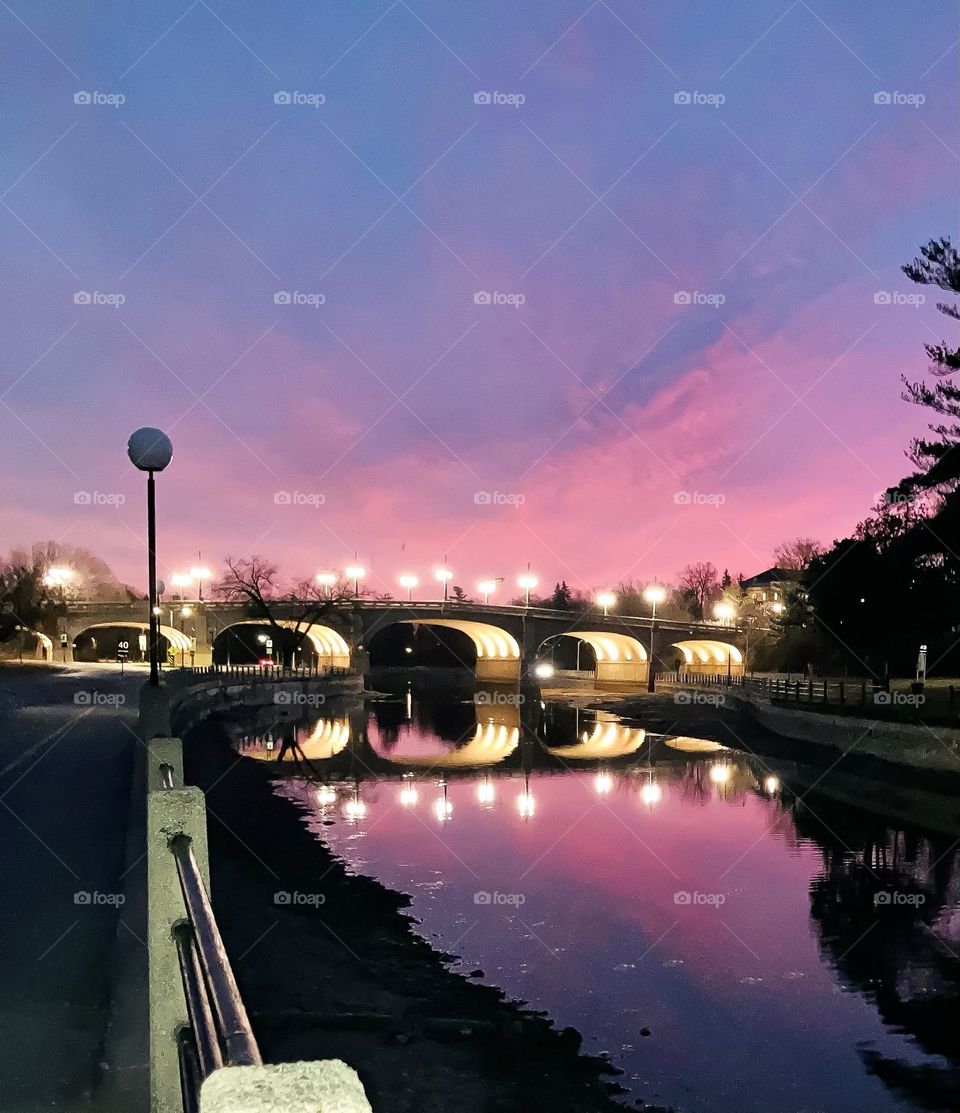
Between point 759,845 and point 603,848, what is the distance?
12.8 feet

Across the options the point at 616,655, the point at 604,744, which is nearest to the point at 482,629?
the point at 616,655

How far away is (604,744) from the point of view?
4141cm

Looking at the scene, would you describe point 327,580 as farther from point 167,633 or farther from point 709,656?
point 709,656

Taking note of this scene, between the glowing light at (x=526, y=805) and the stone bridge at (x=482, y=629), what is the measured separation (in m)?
50.0

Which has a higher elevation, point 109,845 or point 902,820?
point 109,845

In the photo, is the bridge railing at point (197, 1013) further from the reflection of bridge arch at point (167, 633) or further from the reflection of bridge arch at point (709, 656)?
the reflection of bridge arch at point (709, 656)

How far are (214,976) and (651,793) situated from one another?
26280 mm

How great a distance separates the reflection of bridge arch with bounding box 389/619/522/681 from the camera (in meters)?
93.5

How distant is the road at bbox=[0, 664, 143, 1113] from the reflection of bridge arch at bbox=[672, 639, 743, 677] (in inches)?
2804

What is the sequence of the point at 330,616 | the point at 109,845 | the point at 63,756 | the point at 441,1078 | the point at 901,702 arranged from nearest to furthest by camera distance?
the point at 441,1078 → the point at 109,845 → the point at 63,756 → the point at 901,702 → the point at 330,616

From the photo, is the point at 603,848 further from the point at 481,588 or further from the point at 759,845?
the point at 481,588

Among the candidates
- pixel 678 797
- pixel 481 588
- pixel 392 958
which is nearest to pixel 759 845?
pixel 678 797

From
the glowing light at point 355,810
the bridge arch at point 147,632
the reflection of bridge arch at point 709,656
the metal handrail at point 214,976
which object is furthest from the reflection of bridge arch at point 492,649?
the metal handrail at point 214,976

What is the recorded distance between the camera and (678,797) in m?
27.4
